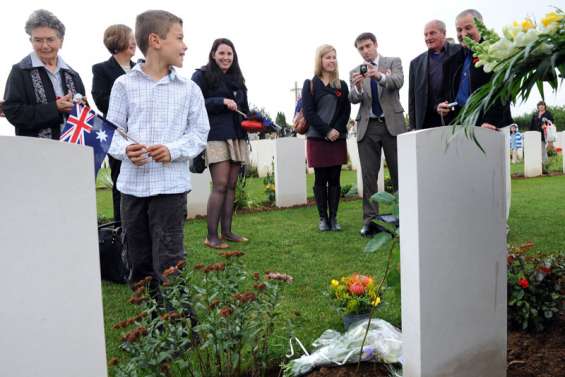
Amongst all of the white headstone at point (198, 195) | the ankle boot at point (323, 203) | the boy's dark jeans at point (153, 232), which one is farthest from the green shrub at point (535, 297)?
the white headstone at point (198, 195)

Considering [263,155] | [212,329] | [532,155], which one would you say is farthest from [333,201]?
[263,155]

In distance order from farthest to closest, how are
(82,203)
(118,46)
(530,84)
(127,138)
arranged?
(118,46) → (127,138) → (530,84) → (82,203)

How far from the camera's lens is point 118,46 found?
4.54m

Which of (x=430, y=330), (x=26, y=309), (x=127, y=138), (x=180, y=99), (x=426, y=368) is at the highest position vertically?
(x=180, y=99)

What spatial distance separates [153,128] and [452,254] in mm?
1702

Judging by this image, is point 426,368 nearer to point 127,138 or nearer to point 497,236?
point 497,236

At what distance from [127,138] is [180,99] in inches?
14.4

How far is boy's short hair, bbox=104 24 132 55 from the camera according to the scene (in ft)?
14.9

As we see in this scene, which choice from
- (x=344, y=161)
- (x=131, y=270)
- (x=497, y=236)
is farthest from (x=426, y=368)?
(x=344, y=161)

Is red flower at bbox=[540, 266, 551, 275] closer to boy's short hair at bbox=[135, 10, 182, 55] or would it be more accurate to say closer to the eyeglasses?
boy's short hair at bbox=[135, 10, 182, 55]

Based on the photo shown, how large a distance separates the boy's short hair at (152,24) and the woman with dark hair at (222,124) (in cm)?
213

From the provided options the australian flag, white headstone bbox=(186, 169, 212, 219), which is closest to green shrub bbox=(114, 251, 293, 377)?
the australian flag

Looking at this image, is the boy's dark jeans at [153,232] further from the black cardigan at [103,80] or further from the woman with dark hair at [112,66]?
the black cardigan at [103,80]

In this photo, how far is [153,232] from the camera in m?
3.03
